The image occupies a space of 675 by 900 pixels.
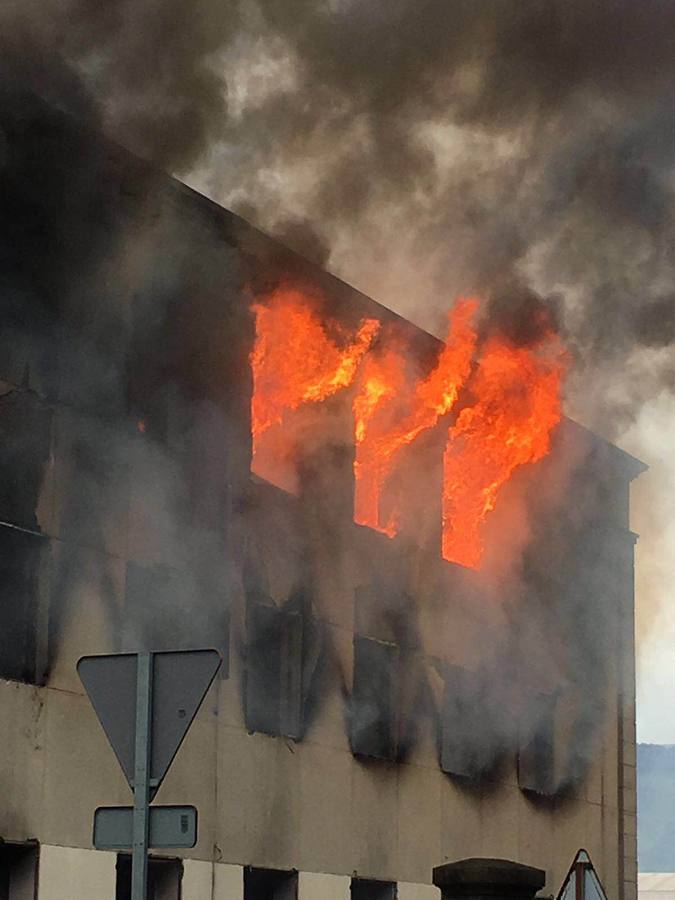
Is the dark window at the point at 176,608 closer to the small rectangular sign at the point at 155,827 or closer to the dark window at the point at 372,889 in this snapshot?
the dark window at the point at 372,889

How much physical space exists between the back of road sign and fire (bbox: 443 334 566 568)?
1348 cm

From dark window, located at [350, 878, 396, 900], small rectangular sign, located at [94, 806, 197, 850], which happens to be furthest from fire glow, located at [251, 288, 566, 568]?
small rectangular sign, located at [94, 806, 197, 850]

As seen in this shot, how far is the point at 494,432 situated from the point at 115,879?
8990mm

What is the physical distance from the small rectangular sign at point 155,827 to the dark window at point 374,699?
42.9ft

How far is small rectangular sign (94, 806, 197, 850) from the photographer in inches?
348

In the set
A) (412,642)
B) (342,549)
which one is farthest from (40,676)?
(412,642)

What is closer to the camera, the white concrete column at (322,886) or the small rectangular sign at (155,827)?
the small rectangular sign at (155,827)

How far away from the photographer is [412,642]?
23.6 meters

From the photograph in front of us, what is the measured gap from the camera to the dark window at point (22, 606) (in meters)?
17.0

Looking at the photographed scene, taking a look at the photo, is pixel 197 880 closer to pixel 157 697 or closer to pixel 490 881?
pixel 490 881

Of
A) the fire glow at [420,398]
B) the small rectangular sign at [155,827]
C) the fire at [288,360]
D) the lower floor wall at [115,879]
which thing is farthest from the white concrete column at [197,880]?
the small rectangular sign at [155,827]

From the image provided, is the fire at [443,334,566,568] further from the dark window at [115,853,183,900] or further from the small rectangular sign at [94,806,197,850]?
the small rectangular sign at [94,806,197,850]

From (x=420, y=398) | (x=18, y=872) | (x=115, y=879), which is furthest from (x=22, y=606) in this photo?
(x=420, y=398)

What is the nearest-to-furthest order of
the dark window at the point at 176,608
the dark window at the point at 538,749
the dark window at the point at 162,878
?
the dark window at the point at 176,608 < the dark window at the point at 162,878 < the dark window at the point at 538,749
